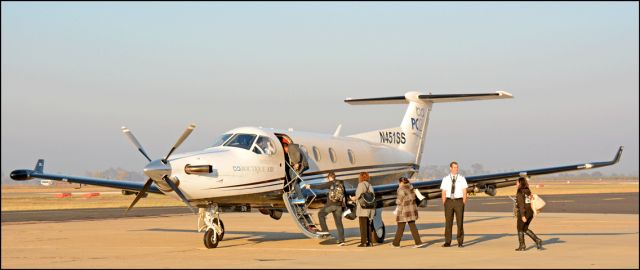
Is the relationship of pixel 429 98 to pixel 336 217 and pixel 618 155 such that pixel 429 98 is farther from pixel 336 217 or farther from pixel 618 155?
pixel 336 217

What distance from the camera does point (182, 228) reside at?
1123 inches

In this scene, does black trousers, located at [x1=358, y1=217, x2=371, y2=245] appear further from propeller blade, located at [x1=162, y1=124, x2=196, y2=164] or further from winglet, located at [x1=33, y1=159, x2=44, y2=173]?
winglet, located at [x1=33, y1=159, x2=44, y2=173]

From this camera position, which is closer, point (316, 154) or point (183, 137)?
point (183, 137)

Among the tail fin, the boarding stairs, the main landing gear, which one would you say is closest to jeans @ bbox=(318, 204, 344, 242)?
the boarding stairs

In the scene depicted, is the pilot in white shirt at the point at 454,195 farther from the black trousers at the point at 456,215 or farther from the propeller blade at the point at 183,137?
the propeller blade at the point at 183,137

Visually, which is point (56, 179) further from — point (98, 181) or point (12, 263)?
point (12, 263)

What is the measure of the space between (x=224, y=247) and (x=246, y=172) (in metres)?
1.97

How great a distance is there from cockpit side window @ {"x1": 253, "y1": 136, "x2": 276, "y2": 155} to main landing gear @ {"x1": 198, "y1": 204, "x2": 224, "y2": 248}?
1.96 m

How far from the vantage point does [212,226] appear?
798 inches

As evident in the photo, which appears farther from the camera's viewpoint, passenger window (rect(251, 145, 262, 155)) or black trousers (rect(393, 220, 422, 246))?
passenger window (rect(251, 145, 262, 155))

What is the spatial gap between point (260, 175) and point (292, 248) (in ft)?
7.39

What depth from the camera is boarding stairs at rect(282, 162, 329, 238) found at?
20672 millimetres

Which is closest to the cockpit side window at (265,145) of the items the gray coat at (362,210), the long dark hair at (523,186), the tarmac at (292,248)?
the tarmac at (292,248)

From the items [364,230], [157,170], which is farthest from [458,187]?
[157,170]
